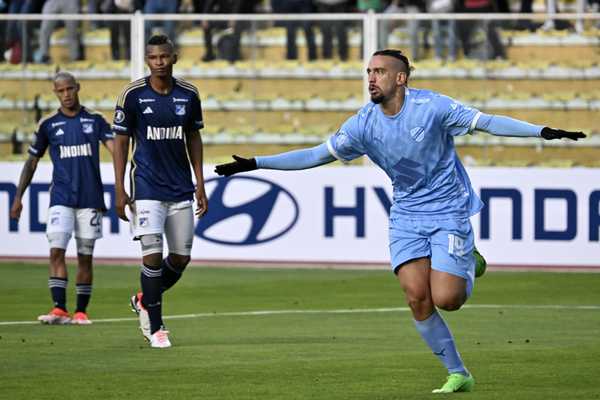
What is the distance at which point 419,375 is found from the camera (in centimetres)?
1064

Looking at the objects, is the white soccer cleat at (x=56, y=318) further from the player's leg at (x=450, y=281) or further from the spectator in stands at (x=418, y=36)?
the spectator in stands at (x=418, y=36)

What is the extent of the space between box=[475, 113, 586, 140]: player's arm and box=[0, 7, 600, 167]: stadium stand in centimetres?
1046

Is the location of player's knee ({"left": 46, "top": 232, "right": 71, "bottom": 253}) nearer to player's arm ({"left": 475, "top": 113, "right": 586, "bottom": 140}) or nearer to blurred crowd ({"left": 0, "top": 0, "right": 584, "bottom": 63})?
player's arm ({"left": 475, "top": 113, "right": 586, "bottom": 140})

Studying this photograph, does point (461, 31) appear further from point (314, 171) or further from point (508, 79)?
point (314, 171)

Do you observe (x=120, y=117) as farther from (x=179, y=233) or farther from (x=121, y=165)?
(x=179, y=233)

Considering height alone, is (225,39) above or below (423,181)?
above

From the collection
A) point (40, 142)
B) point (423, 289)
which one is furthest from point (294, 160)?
point (40, 142)

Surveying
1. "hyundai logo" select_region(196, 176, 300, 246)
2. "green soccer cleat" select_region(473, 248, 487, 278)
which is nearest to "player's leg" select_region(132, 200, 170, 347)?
"green soccer cleat" select_region(473, 248, 487, 278)

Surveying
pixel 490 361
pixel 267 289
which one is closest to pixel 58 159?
pixel 267 289

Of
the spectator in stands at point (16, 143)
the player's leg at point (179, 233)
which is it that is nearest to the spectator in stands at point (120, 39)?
the spectator in stands at point (16, 143)

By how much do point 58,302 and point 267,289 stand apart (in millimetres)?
3880

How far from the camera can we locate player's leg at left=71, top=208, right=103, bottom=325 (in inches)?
561

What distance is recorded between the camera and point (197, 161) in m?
12.7

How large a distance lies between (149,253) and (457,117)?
11.3 ft
